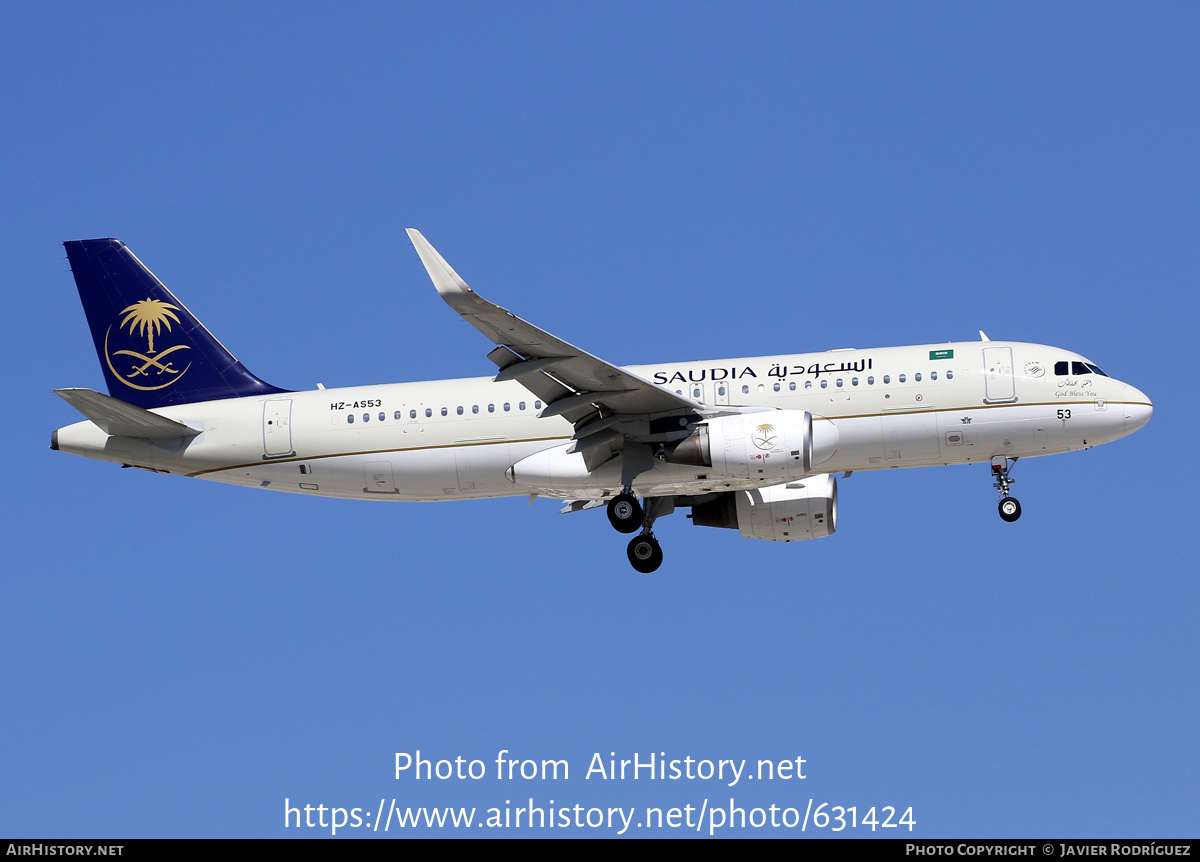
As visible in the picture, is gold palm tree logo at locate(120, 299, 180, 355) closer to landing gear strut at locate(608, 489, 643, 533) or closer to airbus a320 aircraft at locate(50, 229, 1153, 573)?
airbus a320 aircraft at locate(50, 229, 1153, 573)

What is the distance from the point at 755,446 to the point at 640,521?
441 centimetres

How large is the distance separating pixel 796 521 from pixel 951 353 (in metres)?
6.24

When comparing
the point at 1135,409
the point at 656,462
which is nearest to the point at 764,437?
the point at 656,462

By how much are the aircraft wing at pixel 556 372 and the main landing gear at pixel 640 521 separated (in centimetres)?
198

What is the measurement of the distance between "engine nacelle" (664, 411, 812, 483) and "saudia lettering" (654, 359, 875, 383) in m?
1.71

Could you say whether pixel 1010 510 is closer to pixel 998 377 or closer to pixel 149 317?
pixel 998 377

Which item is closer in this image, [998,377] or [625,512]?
[998,377]

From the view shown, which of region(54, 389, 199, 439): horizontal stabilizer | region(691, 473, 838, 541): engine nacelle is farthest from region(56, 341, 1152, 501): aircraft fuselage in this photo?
region(691, 473, 838, 541): engine nacelle

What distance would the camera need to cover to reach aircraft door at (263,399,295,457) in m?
38.3

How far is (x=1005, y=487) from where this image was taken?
37.1 m

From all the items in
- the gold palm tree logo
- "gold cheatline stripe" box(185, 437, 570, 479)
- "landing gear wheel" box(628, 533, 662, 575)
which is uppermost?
the gold palm tree logo

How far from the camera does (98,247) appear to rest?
41.1 meters
